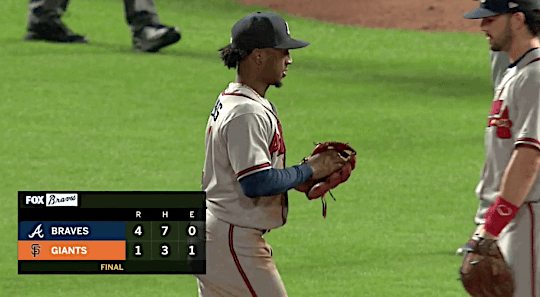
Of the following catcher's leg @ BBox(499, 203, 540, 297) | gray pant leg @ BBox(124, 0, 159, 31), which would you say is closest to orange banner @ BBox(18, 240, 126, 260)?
catcher's leg @ BBox(499, 203, 540, 297)

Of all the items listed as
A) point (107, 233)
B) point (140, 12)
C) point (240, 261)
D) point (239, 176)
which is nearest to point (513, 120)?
point (239, 176)

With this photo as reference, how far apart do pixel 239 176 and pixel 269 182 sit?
0.41ft

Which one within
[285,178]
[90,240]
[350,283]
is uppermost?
[285,178]

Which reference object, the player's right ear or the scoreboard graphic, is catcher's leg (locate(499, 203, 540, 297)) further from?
the scoreboard graphic

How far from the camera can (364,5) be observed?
23.9m

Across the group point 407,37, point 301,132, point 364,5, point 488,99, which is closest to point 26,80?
point 301,132

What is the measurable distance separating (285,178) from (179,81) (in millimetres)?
10896

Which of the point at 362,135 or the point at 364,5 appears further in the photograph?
the point at 364,5

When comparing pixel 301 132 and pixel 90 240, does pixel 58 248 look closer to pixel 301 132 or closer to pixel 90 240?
pixel 90 240

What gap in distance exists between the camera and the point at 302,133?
492 inches

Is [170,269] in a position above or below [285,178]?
below

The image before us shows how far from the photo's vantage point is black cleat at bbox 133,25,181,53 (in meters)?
16.9

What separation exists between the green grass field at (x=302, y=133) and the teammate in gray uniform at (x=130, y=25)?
→ 284mm

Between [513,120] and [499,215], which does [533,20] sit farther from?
[499,215]
